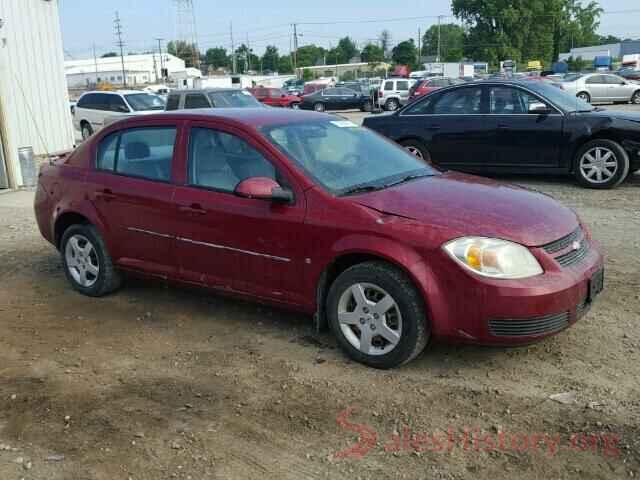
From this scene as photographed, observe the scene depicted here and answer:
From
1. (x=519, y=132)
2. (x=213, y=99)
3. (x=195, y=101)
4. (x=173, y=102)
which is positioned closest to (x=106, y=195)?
(x=519, y=132)

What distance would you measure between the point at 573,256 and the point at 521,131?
6127 millimetres

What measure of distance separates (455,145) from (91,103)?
14574 millimetres

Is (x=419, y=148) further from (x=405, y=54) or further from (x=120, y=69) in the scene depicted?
(x=120, y=69)

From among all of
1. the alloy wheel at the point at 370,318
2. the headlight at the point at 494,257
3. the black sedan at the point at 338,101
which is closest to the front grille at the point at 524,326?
the headlight at the point at 494,257

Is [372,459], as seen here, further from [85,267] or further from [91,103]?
[91,103]

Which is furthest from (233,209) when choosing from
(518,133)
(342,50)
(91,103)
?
(342,50)

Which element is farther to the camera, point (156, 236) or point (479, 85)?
point (479, 85)

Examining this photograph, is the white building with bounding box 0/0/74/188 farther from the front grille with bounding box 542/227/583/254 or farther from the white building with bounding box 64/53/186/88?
the white building with bounding box 64/53/186/88

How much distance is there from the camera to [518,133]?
995cm

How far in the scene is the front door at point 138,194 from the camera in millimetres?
5125

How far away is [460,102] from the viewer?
34.5 feet

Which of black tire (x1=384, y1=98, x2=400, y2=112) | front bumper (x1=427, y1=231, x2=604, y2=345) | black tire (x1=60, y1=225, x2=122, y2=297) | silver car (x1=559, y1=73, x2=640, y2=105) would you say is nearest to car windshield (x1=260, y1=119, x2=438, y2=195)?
front bumper (x1=427, y1=231, x2=604, y2=345)

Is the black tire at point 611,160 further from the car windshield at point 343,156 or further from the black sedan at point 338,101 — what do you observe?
the black sedan at point 338,101

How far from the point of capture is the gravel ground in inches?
129
